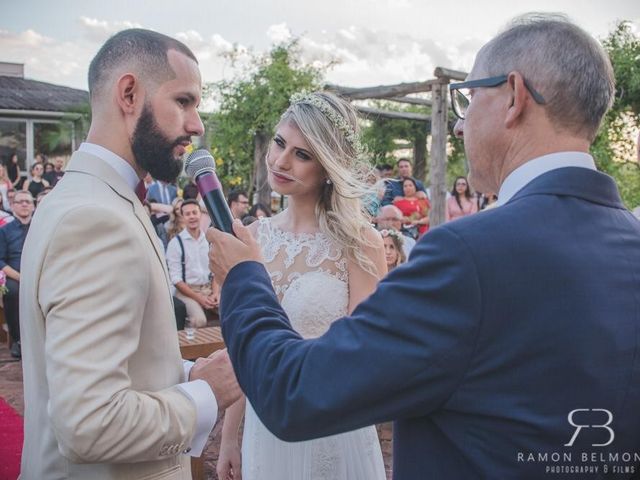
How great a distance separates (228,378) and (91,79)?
38.4 inches

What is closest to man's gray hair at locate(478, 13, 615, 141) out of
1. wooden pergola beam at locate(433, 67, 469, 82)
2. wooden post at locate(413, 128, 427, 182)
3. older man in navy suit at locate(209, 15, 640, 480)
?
older man in navy suit at locate(209, 15, 640, 480)

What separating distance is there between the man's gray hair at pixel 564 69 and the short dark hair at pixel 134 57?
966 millimetres

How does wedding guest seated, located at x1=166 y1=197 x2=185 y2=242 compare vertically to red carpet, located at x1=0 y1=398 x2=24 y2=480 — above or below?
above

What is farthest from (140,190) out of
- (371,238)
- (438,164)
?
(438,164)

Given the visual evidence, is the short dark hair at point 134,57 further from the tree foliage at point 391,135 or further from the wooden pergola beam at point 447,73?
the tree foliage at point 391,135

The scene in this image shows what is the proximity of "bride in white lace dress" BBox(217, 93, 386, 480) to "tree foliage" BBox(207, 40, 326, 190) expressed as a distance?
11.1 meters

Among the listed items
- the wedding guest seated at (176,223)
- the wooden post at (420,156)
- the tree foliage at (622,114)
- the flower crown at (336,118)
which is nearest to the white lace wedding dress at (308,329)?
the flower crown at (336,118)

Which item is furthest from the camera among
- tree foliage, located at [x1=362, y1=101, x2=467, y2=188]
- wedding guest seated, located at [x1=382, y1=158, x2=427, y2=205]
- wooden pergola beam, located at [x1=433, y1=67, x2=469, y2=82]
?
tree foliage, located at [x1=362, y1=101, x2=467, y2=188]

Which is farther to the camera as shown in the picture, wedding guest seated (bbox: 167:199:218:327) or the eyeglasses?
wedding guest seated (bbox: 167:199:218:327)

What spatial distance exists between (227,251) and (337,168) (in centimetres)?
151

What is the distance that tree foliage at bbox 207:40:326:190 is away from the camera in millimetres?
14062

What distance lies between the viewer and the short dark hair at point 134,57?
1807 mm

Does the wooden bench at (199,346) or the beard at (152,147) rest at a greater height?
the beard at (152,147)

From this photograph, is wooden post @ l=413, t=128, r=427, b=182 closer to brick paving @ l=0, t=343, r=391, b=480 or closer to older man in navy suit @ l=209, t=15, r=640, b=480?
brick paving @ l=0, t=343, r=391, b=480
